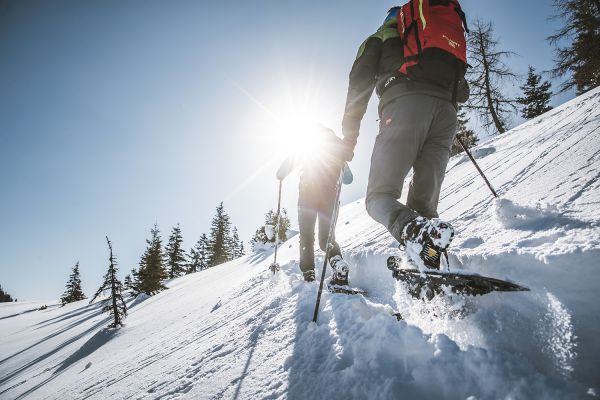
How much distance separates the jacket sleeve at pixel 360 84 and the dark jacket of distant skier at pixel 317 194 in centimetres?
139

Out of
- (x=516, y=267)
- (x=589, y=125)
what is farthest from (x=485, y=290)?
(x=589, y=125)

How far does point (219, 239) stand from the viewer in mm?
42656

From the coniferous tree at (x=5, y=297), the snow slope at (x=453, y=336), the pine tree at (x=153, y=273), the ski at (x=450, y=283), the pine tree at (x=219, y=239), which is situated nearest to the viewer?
the snow slope at (x=453, y=336)

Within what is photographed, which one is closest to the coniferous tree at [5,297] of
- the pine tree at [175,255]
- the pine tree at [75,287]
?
the pine tree at [75,287]

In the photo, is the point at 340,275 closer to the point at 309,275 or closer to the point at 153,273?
the point at 309,275

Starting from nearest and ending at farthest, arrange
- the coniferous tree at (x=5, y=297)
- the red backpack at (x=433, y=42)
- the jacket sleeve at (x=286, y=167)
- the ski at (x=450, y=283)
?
the ski at (x=450, y=283) < the red backpack at (x=433, y=42) < the jacket sleeve at (x=286, y=167) < the coniferous tree at (x=5, y=297)

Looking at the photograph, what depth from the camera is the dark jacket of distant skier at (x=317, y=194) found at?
162 inches

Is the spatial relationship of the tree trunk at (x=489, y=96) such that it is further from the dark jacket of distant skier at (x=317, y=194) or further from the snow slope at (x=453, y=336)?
the dark jacket of distant skier at (x=317, y=194)

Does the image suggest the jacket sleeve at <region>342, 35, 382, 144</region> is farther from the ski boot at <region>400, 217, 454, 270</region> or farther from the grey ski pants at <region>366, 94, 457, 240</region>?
the ski boot at <region>400, 217, 454, 270</region>

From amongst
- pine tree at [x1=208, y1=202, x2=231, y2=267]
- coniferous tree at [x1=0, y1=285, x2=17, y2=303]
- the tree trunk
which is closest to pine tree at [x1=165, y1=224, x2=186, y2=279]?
pine tree at [x1=208, y1=202, x2=231, y2=267]

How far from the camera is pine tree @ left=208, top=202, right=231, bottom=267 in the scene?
4188 centimetres

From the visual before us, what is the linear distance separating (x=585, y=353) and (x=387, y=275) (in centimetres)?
222

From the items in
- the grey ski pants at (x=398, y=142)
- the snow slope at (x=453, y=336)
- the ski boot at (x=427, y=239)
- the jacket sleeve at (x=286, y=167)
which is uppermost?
the jacket sleeve at (x=286, y=167)

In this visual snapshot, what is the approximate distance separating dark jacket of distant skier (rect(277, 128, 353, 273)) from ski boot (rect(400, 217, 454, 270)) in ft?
7.12
